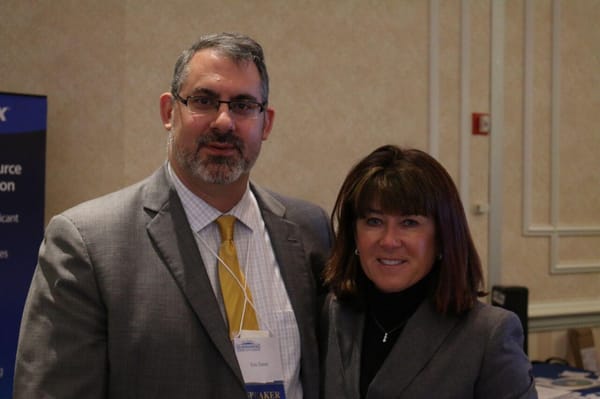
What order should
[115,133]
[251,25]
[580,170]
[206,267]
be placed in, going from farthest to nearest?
[580,170] → [251,25] → [115,133] → [206,267]

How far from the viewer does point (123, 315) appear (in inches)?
63.7

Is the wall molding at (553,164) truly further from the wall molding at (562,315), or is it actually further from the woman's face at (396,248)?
the woman's face at (396,248)

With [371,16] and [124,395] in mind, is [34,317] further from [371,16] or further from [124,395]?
[371,16]

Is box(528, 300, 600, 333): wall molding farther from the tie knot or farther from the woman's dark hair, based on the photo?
the tie knot

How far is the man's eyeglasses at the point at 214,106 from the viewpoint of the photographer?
69.7 inches

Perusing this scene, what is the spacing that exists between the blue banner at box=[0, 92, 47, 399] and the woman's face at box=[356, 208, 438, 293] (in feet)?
5.24

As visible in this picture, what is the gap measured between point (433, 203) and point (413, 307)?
0.28 m

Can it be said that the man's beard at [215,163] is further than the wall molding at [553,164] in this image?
No

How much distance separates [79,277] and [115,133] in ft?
5.49

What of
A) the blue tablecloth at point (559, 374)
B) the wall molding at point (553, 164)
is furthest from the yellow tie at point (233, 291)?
the wall molding at point (553, 164)

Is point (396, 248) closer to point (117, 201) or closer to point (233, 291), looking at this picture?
point (233, 291)

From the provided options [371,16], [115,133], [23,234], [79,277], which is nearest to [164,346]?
[79,277]

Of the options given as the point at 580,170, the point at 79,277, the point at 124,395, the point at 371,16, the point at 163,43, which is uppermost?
the point at 371,16

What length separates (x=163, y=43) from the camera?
3.23 metres
